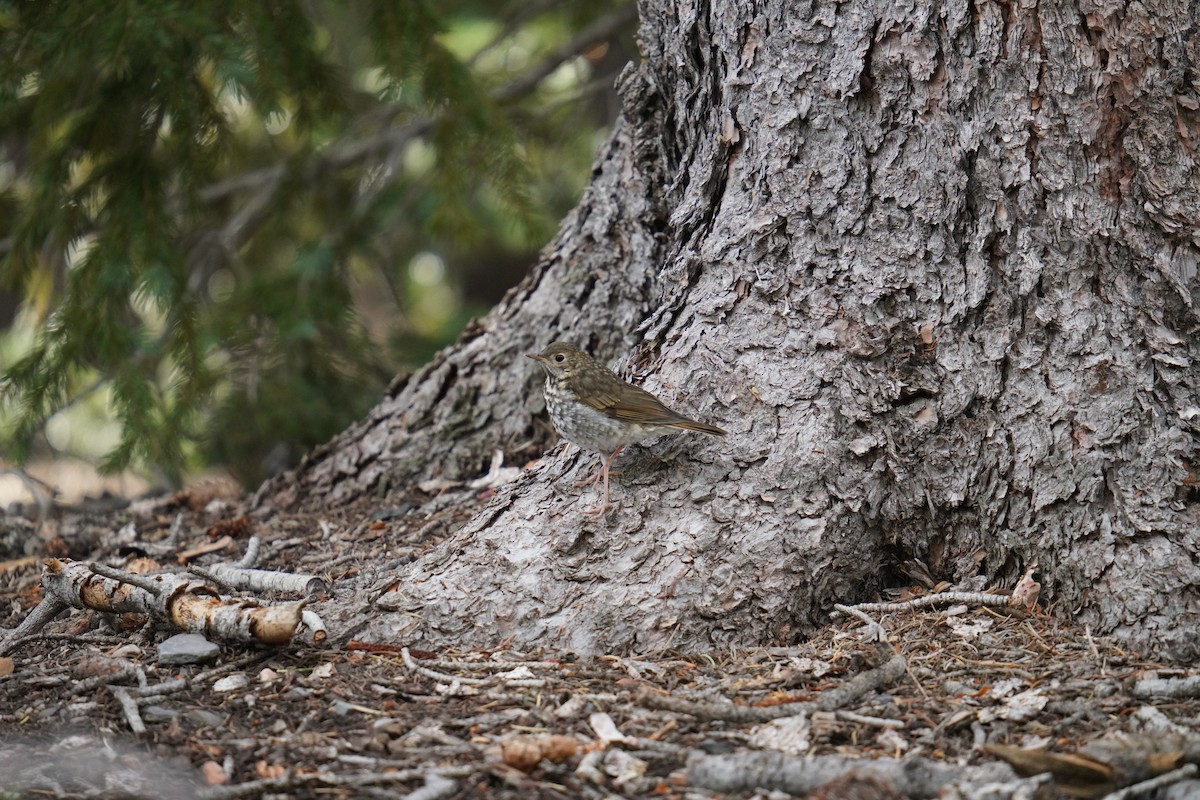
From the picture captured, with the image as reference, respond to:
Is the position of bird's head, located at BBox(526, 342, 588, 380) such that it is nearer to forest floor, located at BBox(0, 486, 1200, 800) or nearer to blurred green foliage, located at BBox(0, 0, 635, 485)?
forest floor, located at BBox(0, 486, 1200, 800)

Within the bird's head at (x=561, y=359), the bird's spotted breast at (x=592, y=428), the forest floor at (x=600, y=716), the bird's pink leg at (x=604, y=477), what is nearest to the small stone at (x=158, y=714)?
the forest floor at (x=600, y=716)

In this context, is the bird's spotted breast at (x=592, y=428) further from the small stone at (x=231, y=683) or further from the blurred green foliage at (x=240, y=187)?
the blurred green foliage at (x=240, y=187)

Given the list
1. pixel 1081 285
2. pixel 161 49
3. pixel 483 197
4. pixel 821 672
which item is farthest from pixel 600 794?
pixel 483 197

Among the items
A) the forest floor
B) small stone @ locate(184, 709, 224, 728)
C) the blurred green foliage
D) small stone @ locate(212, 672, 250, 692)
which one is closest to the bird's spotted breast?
the forest floor

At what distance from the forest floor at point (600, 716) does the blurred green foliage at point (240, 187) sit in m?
2.09

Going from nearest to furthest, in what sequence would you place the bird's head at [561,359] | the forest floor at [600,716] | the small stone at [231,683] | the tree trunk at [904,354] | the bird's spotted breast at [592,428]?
the forest floor at [600,716]
the small stone at [231,683]
the tree trunk at [904,354]
the bird's spotted breast at [592,428]
the bird's head at [561,359]

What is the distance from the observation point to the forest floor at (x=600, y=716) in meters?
2.60

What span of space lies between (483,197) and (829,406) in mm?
6074

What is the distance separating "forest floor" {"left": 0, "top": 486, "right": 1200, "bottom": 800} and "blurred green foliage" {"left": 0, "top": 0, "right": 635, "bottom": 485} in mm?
2088

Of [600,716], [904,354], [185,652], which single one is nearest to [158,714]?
[185,652]

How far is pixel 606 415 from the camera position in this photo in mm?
3834

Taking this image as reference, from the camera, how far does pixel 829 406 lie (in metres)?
3.73

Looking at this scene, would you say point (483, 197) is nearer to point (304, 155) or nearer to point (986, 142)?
point (304, 155)

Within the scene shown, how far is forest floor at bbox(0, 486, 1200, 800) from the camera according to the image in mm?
2596
